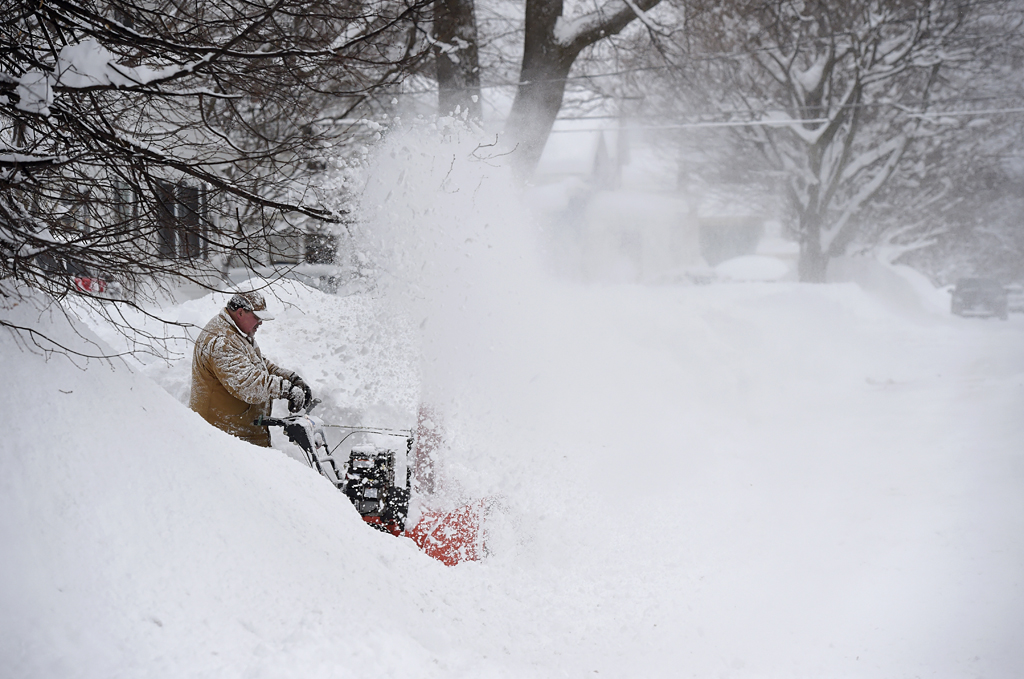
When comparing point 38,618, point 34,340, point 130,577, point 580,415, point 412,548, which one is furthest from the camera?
point 580,415

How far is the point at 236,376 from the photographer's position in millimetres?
4418

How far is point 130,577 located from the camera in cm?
238

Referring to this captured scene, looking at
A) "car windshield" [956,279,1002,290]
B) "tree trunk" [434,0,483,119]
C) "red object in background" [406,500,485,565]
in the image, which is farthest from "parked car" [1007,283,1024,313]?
"red object in background" [406,500,485,565]

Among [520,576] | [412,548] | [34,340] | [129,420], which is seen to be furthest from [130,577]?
[520,576]

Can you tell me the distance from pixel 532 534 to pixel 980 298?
23.0 metres

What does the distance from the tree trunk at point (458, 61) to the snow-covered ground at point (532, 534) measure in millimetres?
2634

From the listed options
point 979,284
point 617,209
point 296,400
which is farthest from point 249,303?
point 617,209

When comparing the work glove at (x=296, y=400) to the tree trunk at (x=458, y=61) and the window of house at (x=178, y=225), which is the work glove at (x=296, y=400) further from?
the tree trunk at (x=458, y=61)

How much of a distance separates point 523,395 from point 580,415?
0.96 m

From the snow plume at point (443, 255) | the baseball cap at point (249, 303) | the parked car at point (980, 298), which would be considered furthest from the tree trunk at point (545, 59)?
the parked car at point (980, 298)

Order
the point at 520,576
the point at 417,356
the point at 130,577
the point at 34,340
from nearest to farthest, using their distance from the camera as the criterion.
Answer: the point at 130,577
the point at 34,340
the point at 520,576
the point at 417,356

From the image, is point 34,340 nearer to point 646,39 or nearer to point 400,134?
point 400,134

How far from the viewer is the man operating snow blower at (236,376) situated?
4.43 m

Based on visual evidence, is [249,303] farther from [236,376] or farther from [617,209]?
[617,209]
